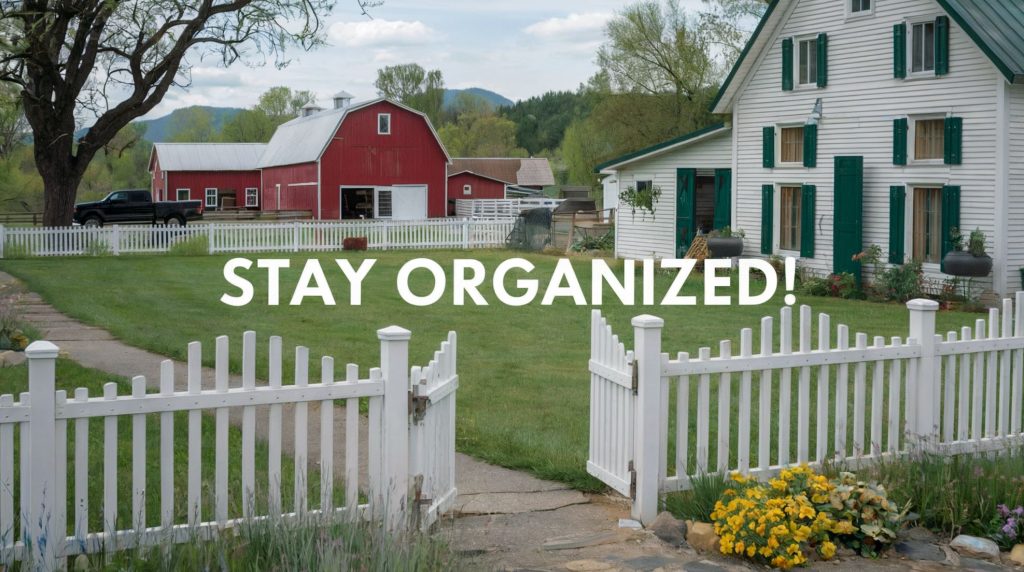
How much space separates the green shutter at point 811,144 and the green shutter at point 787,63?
1205mm

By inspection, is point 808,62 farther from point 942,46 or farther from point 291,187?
point 291,187

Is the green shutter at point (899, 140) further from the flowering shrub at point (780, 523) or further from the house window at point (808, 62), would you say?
the flowering shrub at point (780, 523)

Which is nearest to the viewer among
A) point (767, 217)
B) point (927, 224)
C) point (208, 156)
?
point (927, 224)

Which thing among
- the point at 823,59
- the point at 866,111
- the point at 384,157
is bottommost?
the point at 866,111

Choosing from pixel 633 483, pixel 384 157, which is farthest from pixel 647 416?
pixel 384 157

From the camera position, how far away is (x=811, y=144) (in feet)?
77.7

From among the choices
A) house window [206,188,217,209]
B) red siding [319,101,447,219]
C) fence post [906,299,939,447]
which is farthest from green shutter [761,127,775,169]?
house window [206,188,217,209]

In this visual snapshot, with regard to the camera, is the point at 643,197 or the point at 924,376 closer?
the point at 924,376

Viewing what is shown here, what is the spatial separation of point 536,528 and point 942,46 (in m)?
17.1

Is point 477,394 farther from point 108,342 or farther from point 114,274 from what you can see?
point 114,274

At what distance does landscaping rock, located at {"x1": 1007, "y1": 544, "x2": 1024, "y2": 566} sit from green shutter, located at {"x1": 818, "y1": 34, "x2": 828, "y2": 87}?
60.7 ft

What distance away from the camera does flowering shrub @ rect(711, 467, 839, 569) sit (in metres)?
5.79

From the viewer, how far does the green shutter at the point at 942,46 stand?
2052cm

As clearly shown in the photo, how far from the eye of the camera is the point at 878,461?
7.27 m
